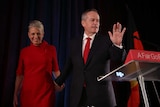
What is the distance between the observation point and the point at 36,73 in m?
2.15

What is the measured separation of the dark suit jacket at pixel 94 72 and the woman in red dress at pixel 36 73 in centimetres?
34

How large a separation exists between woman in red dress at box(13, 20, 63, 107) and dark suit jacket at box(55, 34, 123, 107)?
341mm

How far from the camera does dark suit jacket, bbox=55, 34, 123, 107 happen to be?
1.72 metres

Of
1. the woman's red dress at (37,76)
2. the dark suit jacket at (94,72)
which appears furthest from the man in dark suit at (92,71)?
the woman's red dress at (37,76)

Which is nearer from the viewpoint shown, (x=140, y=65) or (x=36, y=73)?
(x=140, y=65)

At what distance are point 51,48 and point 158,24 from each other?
2073 millimetres

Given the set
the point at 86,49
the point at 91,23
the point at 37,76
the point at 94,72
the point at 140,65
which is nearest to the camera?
the point at 140,65

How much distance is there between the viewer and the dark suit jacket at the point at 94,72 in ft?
5.63

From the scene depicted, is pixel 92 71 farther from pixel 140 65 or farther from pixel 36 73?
pixel 140 65

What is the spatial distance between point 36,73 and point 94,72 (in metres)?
0.59

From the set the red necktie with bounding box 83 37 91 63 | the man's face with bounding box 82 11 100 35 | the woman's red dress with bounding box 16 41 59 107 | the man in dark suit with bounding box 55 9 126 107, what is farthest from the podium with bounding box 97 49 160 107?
the woman's red dress with bounding box 16 41 59 107

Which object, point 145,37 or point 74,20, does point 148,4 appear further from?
point 74,20

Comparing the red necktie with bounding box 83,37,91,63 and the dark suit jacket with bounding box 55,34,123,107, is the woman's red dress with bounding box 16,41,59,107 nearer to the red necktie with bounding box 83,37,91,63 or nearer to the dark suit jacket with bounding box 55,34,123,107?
the dark suit jacket with bounding box 55,34,123,107

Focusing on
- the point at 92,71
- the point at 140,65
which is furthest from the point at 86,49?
the point at 140,65
